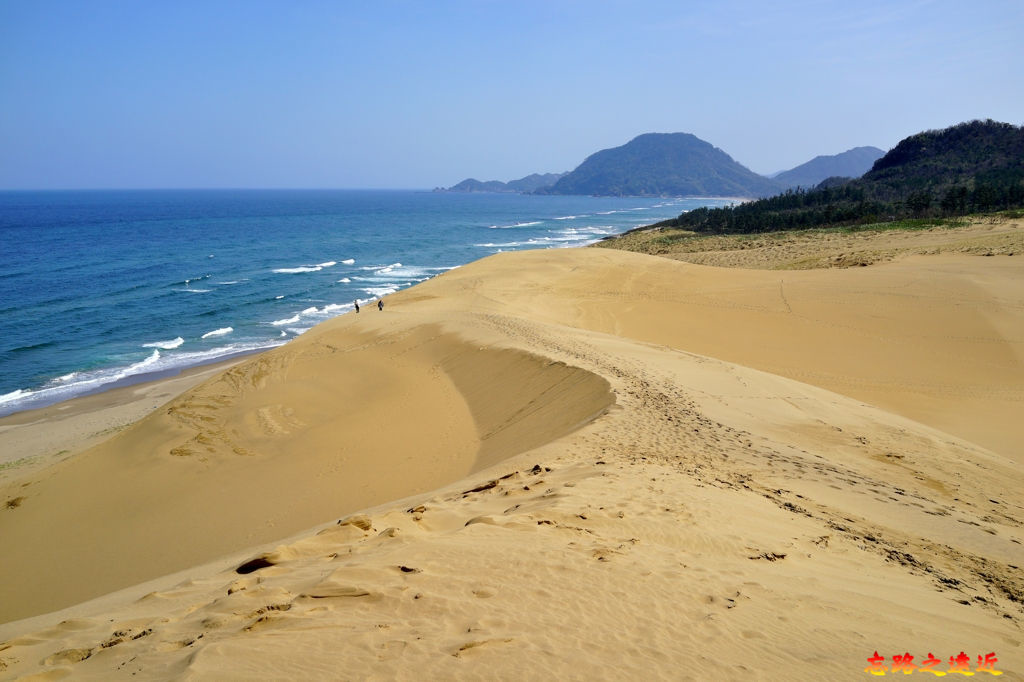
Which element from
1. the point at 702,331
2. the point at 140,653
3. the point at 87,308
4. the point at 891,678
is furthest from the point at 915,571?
the point at 87,308

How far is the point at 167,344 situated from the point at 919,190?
59117 millimetres

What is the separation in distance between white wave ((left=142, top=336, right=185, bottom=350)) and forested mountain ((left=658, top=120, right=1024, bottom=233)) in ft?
136

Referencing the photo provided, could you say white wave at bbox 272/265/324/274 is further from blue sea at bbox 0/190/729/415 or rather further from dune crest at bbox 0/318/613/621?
dune crest at bbox 0/318/613/621

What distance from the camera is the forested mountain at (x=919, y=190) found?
40406 mm

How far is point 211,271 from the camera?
47656 mm

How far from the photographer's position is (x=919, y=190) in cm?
5078

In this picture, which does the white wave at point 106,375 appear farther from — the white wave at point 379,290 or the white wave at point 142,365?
the white wave at point 379,290

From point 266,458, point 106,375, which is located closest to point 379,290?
point 106,375

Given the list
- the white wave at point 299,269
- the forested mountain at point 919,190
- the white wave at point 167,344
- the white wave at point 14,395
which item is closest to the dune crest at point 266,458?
the white wave at point 14,395

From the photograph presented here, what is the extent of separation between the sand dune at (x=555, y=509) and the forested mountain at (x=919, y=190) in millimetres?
24225

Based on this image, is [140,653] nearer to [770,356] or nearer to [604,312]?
[770,356]

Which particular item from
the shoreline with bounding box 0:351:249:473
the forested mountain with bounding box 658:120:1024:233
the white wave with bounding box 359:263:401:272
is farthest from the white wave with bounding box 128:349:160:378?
the forested mountain with bounding box 658:120:1024:233

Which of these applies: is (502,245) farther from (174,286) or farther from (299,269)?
(174,286)

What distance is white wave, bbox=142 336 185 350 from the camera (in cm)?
2839
